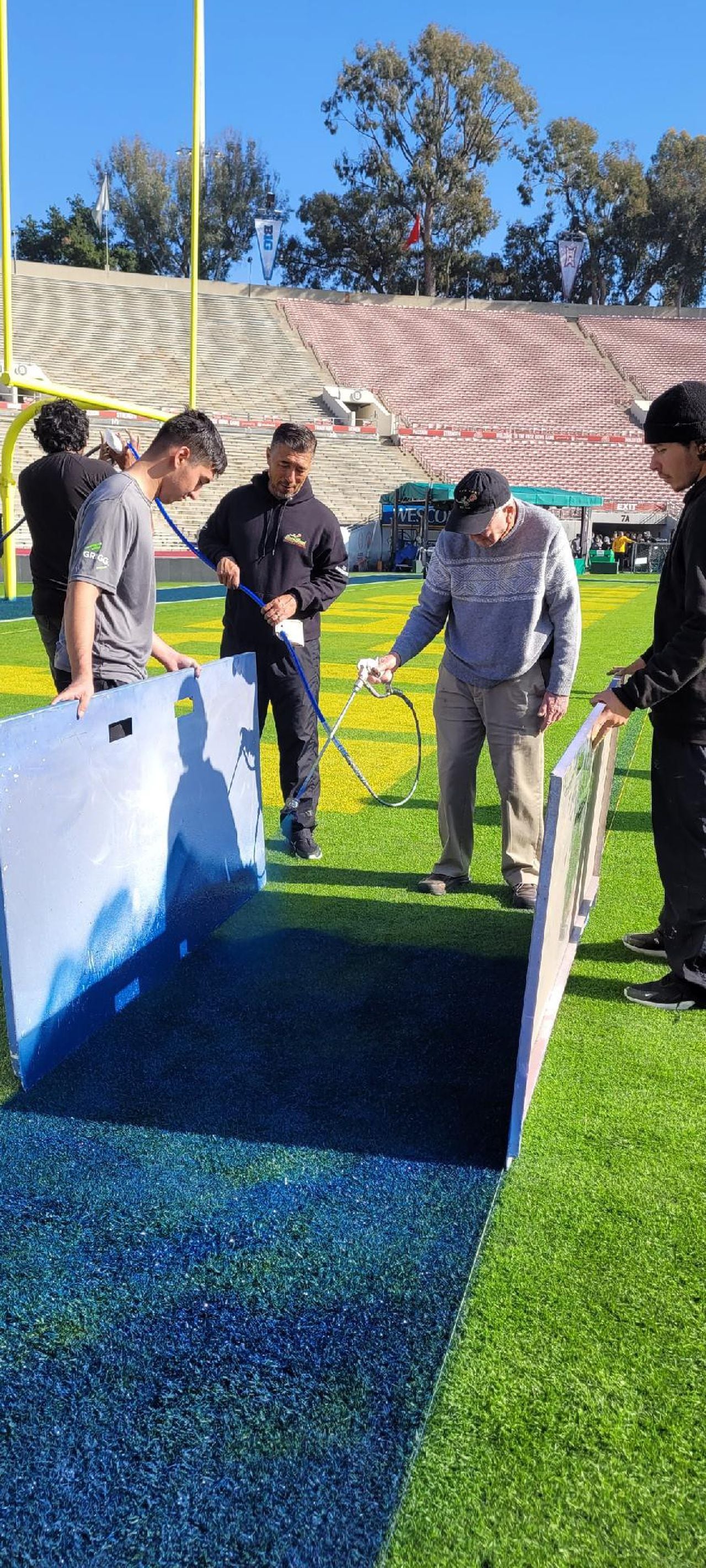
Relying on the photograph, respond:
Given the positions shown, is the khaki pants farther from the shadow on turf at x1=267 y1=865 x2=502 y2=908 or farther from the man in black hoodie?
the man in black hoodie

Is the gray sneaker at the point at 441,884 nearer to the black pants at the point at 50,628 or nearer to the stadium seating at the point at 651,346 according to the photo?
the black pants at the point at 50,628

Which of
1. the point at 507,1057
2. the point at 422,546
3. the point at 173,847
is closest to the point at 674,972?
the point at 507,1057

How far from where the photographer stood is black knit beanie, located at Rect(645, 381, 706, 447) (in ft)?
11.5

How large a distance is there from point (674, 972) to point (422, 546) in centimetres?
3060

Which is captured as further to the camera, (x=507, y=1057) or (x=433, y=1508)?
(x=507, y=1057)

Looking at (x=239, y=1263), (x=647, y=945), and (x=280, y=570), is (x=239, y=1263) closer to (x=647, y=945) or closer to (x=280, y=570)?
(x=647, y=945)

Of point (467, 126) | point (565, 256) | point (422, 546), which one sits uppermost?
point (467, 126)

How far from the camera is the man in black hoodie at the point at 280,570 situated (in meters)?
5.36

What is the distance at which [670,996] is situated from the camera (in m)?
4.03

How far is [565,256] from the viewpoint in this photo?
217 ft

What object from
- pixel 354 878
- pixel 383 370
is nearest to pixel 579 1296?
pixel 354 878

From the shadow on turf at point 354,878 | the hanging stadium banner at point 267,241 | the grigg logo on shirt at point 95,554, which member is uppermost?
the hanging stadium banner at point 267,241

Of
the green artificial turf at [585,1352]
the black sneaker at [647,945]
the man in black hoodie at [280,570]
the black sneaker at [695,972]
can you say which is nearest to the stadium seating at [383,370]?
the man in black hoodie at [280,570]

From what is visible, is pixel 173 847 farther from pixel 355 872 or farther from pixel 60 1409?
pixel 60 1409
